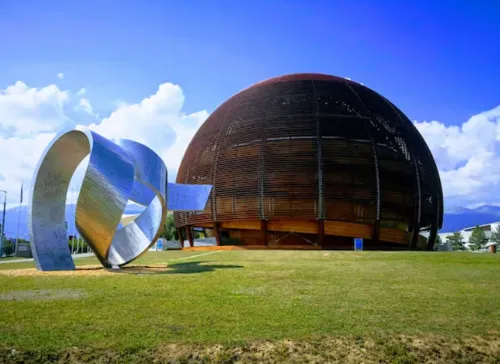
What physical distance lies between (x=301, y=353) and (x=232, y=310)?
258cm

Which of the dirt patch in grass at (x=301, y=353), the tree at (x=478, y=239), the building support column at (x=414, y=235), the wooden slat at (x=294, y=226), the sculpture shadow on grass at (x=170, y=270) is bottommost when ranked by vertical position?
the tree at (x=478, y=239)

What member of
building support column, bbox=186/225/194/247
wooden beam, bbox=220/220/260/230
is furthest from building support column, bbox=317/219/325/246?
building support column, bbox=186/225/194/247

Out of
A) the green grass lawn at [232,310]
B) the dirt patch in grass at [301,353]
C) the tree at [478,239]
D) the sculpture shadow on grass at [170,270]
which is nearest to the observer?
the dirt patch in grass at [301,353]

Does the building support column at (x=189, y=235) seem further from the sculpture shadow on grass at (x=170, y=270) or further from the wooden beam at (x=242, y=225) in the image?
the sculpture shadow on grass at (x=170, y=270)

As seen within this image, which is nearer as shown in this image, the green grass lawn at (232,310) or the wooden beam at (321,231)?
the green grass lawn at (232,310)

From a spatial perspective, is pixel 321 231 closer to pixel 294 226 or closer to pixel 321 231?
pixel 321 231

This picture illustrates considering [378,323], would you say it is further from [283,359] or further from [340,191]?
[340,191]

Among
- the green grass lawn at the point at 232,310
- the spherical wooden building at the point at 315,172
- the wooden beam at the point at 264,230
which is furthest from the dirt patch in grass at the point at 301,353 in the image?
the wooden beam at the point at 264,230

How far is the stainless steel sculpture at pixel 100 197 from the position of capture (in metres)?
15.9

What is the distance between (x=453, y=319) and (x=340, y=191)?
28.3 metres

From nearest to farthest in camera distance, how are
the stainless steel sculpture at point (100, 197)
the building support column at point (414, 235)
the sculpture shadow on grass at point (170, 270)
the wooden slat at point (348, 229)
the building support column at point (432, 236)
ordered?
the stainless steel sculpture at point (100, 197) < the sculpture shadow on grass at point (170, 270) < the wooden slat at point (348, 229) < the building support column at point (414, 235) < the building support column at point (432, 236)

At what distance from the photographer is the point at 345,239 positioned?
127 feet

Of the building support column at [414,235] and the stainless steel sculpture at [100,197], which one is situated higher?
the stainless steel sculpture at [100,197]

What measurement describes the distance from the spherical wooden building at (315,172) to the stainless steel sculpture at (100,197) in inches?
715
